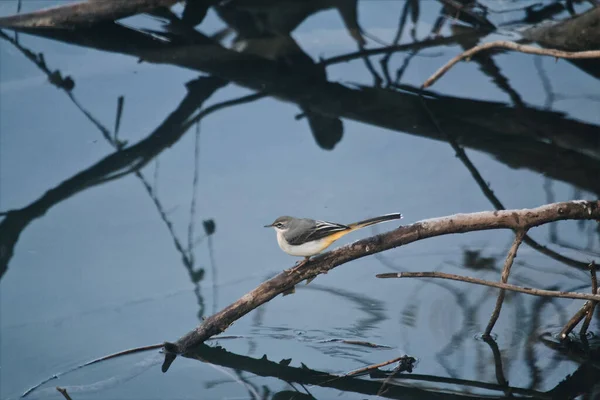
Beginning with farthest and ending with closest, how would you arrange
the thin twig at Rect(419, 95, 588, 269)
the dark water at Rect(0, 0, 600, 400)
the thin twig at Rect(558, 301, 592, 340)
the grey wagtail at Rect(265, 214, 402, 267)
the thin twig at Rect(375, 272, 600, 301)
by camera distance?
1. the thin twig at Rect(419, 95, 588, 269)
2. the dark water at Rect(0, 0, 600, 400)
3. the grey wagtail at Rect(265, 214, 402, 267)
4. the thin twig at Rect(558, 301, 592, 340)
5. the thin twig at Rect(375, 272, 600, 301)

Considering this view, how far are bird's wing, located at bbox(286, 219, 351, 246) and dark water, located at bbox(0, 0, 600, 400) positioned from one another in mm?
646

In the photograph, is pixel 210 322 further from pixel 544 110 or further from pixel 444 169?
pixel 544 110

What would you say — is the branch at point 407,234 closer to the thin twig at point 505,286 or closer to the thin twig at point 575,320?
the thin twig at point 505,286

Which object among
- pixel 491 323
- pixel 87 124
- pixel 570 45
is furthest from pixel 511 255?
pixel 87 124

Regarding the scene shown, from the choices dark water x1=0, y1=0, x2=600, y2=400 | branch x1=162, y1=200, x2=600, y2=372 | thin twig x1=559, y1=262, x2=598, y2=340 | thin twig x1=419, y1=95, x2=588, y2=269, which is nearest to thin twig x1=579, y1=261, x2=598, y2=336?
thin twig x1=559, y1=262, x2=598, y2=340

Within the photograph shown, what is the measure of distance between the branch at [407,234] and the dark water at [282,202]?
0.51 meters

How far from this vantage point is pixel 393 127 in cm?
→ 641

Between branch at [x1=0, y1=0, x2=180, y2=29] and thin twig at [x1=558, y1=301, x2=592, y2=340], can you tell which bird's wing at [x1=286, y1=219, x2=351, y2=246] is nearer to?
thin twig at [x1=558, y1=301, x2=592, y2=340]

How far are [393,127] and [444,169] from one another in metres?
0.65

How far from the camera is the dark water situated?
4152 millimetres

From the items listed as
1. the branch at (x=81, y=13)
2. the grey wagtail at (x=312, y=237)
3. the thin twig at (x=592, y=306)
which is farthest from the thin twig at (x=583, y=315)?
the branch at (x=81, y=13)

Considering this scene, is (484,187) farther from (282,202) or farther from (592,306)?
(592,306)

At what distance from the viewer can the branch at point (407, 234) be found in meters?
3.71

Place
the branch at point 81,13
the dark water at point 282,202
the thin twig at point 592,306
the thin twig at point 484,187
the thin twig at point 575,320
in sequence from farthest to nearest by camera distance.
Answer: the branch at point 81,13 < the thin twig at point 484,187 < the dark water at point 282,202 < the thin twig at point 575,320 < the thin twig at point 592,306
